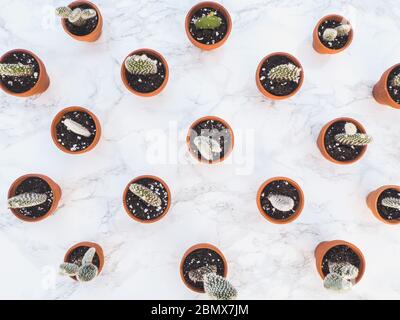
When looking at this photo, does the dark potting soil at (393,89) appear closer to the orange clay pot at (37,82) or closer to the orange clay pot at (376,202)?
the orange clay pot at (376,202)

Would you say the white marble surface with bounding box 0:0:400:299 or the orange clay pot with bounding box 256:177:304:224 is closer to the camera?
the orange clay pot with bounding box 256:177:304:224

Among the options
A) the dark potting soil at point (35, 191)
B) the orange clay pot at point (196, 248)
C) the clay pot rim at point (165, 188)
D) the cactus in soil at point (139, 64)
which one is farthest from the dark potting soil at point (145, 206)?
the cactus in soil at point (139, 64)

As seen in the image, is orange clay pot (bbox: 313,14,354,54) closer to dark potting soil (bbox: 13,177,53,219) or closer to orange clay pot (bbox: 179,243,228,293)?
orange clay pot (bbox: 179,243,228,293)

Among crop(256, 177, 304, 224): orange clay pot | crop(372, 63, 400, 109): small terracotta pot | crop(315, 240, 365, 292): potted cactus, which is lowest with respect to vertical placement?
crop(315, 240, 365, 292): potted cactus

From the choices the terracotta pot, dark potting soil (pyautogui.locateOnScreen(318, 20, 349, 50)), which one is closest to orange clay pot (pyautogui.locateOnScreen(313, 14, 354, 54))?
dark potting soil (pyautogui.locateOnScreen(318, 20, 349, 50))
